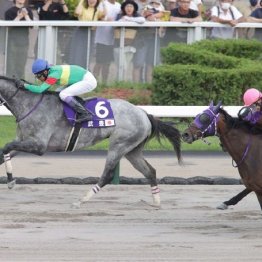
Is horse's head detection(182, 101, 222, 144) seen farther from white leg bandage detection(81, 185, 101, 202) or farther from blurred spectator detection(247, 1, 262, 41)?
blurred spectator detection(247, 1, 262, 41)

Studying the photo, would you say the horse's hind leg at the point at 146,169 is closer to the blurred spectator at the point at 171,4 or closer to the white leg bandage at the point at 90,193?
the white leg bandage at the point at 90,193

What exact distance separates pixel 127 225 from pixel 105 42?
24.3ft

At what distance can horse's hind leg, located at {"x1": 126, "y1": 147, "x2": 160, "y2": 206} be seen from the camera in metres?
12.1

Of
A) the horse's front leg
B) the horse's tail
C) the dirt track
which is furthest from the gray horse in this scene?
the dirt track

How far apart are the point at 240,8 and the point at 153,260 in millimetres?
11007

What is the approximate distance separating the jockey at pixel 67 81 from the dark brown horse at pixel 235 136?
1708 millimetres

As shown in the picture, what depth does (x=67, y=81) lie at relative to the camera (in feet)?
39.8

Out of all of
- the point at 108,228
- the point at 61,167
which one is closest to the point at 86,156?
the point at 61,167

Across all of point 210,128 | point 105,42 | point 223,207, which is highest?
point 210,128

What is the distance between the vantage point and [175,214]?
11656mm

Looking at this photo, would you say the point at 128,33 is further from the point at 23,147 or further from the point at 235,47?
the point at 23,147

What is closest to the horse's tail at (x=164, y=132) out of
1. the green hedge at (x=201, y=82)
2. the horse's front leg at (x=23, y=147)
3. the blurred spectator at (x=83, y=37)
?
the horse's front leg at (x=23, y=147)

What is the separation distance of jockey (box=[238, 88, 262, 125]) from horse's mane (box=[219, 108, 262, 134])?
5cm

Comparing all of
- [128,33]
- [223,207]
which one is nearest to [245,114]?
[223,207]
